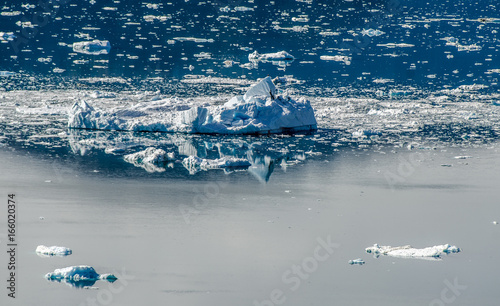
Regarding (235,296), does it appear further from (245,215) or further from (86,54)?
(86,54)

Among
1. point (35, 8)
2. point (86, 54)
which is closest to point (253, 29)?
point (86, 54)

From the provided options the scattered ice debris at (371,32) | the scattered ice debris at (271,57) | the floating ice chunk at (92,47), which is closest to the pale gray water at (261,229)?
the scattered ice debris at (271,57)

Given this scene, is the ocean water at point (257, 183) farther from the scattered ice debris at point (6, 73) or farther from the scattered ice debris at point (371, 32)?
the scattered ice debris at point (371, 32)

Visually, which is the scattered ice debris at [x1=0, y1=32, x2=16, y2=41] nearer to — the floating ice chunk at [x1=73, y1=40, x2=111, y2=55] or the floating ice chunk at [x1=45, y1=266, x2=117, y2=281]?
the floating ice chunk at [x1=73, y1=40, x2=111, y2=55]

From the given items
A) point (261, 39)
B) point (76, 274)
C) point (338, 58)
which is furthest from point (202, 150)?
point (261, 39)

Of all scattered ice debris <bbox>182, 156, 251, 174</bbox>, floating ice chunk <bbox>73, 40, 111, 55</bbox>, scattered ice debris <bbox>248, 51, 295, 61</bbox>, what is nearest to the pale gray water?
scattered ice debris <bbox>182, 156, 251, 174</bbox>
